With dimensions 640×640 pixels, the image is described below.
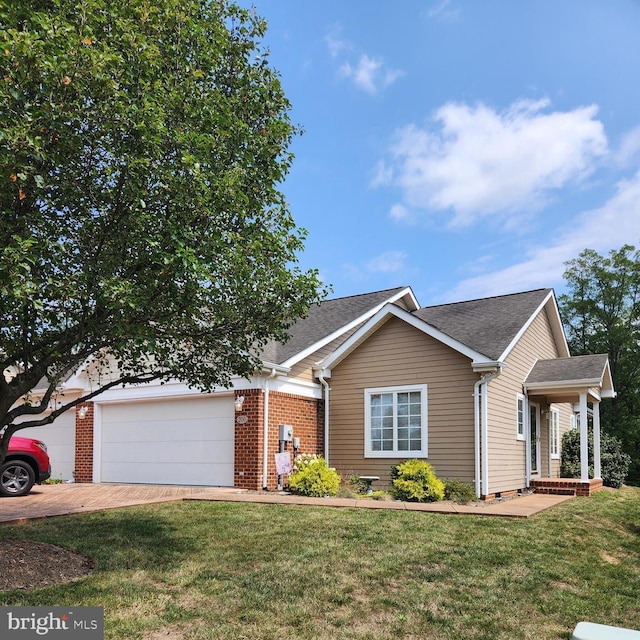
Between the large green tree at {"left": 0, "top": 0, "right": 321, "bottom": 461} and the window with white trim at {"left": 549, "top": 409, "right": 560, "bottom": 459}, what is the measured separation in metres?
12.5

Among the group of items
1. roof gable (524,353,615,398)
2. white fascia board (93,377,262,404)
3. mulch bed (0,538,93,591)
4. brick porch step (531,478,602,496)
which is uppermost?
roof gable (524,353,615,398)

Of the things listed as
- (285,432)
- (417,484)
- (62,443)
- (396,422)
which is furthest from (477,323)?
(62,443)

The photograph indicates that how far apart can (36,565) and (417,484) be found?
24.6ft

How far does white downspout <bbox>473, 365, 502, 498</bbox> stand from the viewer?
41.5 ft

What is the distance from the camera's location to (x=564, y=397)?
55.4ft

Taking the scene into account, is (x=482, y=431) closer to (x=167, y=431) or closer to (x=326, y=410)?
(x=326, y=410)

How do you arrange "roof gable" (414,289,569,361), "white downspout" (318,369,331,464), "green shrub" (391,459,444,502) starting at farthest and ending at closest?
"white downspout" (318,369,331,464)
"roof gable" (414,289,569,361)
"green shrub" (391,459,444,502)

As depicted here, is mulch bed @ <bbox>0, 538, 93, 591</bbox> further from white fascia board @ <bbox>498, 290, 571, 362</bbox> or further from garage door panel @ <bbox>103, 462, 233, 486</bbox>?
white fascia board @ <bbox>498, 290, 571, 362</bbox>

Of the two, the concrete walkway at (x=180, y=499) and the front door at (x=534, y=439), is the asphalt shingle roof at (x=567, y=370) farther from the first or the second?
the concrete walkway at (x=180, y=499)

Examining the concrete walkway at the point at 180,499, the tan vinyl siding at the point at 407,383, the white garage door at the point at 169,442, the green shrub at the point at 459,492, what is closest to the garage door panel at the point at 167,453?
the white garage door at the point at 169,442

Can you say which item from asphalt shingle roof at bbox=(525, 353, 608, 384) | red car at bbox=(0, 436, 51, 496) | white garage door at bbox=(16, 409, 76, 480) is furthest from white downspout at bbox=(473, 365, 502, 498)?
white garage door at bbox=(16, 409, 76, 480)

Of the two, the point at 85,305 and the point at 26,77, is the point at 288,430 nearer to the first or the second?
the point at 85,305

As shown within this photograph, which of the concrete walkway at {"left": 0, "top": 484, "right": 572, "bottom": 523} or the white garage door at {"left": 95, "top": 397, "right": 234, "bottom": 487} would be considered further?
the white garage door at {"left": 95, "top": 397, "right": 234, "bottom": 487}

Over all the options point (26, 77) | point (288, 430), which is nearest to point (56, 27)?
point (26, 77)
